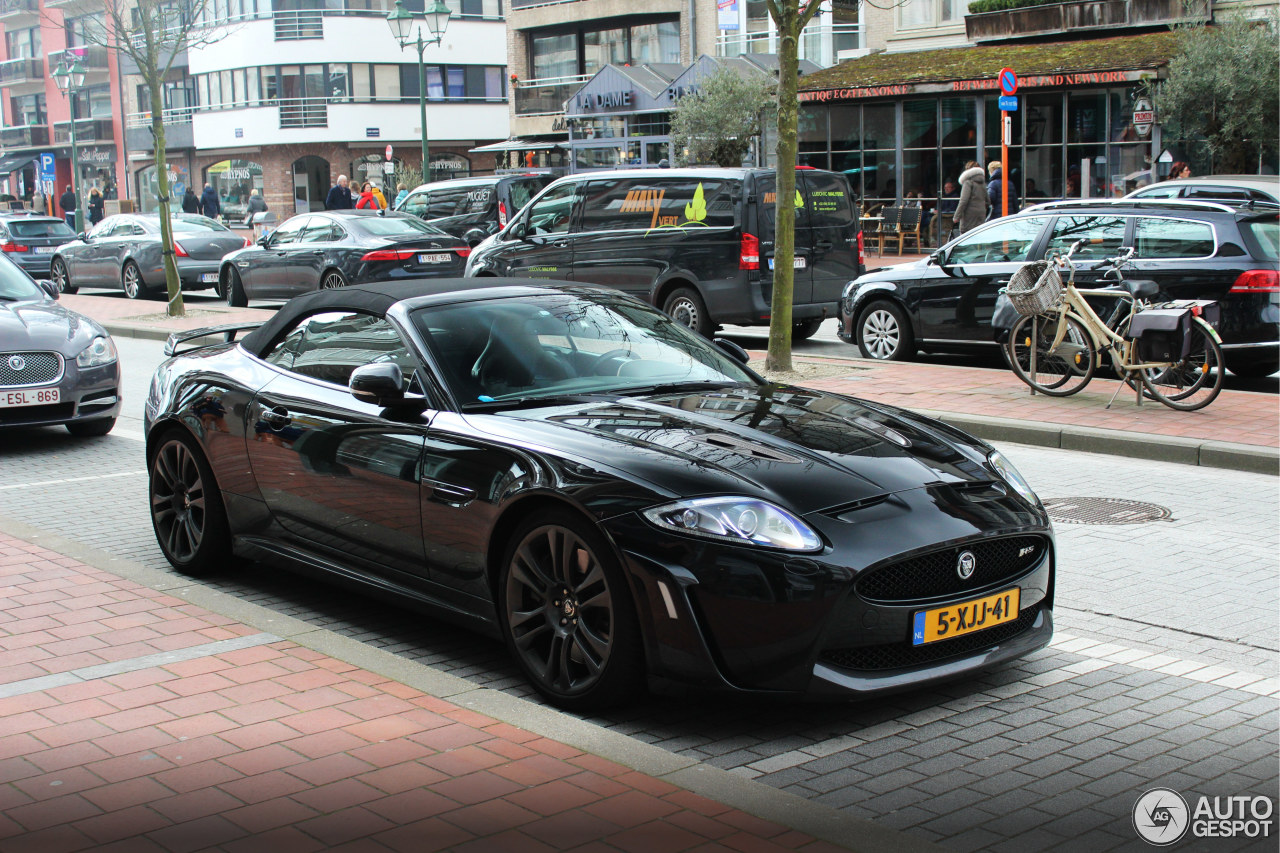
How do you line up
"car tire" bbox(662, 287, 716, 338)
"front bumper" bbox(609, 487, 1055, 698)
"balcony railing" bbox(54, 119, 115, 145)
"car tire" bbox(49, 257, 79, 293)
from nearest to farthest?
"front bumper" bbox(609, 487, 1055, 698) < "car tire" bbox(662, 287, 716, 338) < "car tire" bbox(49, 257, 79, 293) < "balcony railing" bbox(54, 119, 115, 145)

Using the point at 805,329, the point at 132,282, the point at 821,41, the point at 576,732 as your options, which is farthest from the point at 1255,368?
the point at 821,41

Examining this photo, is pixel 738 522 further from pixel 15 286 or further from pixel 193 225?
pixel 193 225

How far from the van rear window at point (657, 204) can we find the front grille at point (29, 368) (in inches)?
297

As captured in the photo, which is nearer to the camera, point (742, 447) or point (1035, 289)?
point (742, 447)

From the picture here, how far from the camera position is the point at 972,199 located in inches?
960

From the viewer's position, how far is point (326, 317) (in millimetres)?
6125

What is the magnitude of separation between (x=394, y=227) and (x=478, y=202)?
4934 millimetres

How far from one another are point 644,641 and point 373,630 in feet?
5.84

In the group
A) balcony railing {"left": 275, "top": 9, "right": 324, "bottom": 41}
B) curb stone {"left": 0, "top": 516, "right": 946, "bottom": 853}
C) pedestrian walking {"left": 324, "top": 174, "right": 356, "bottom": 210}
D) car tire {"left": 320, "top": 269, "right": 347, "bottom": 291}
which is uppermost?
balcony railing {"left": 275, "top": 9, "right": 324, "bottom": 41}

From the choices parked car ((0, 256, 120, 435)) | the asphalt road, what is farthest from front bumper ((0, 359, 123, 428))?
the asphalt road

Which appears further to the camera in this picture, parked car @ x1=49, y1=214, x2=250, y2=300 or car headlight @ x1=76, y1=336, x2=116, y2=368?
parked car @ x1=49, y1=214, x2=250, y2=300

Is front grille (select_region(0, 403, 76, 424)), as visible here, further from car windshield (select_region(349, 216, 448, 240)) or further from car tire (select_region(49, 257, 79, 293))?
car tire (select_region(49, 257, 79, 293))

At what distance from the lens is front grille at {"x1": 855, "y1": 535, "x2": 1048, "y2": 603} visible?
425 centimetres

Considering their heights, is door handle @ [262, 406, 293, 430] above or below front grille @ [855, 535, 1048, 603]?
above
